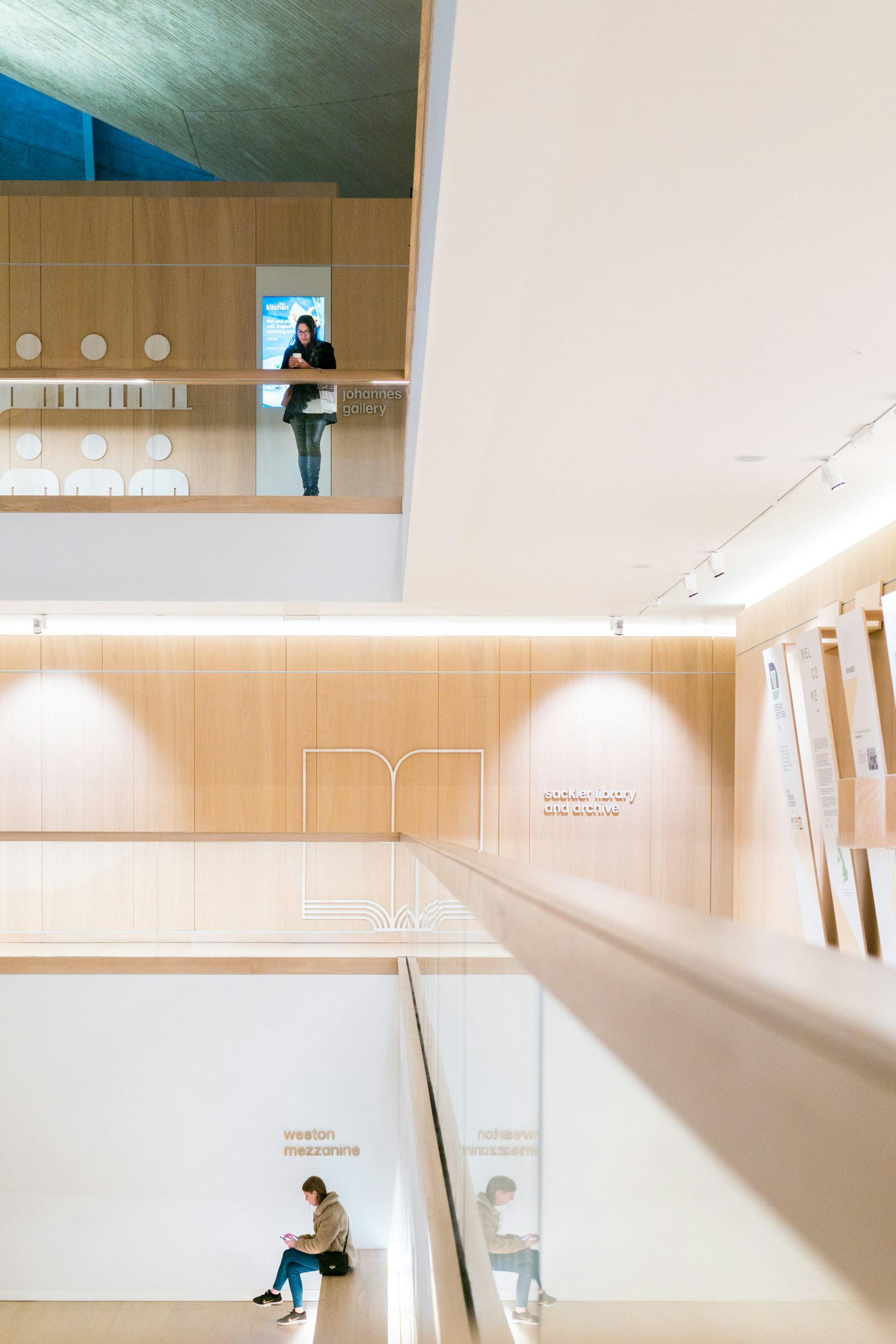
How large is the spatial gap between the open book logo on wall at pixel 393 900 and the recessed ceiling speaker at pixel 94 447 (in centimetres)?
324

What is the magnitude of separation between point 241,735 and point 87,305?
4003mm

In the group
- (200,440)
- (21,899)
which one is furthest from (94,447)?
(21,899)

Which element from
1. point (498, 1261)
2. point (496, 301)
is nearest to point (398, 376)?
point (496, 301)

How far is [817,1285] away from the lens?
0.34 metres

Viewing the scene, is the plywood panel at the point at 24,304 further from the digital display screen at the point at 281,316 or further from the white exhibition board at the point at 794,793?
the white exhibition board at the point at 794,793

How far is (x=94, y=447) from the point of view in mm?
8633

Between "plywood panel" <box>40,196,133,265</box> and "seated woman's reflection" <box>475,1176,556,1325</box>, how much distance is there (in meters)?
11.0

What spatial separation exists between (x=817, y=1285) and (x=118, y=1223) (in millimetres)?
9263

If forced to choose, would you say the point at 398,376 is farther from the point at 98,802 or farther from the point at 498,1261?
the point at 498,1261

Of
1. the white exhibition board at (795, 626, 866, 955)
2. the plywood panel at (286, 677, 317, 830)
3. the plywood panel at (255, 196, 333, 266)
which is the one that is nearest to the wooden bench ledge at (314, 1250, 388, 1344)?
the white exhibition board at (795, 626, 866, 955)

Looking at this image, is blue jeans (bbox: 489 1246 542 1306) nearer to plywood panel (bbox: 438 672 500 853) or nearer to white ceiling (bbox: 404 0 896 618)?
white ceiling (bbox: 404 0 896 618)

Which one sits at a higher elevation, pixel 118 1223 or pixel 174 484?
pixel 174 484

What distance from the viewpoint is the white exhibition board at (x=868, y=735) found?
6.14m

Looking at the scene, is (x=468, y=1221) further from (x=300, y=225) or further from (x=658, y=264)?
(x=300, y=225)
